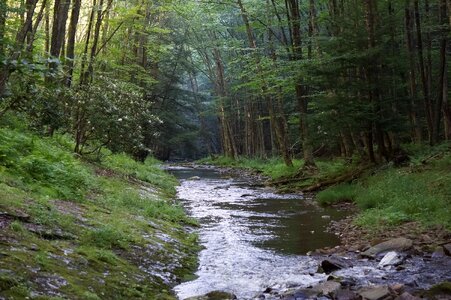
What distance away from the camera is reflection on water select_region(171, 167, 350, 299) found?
22.4 feet

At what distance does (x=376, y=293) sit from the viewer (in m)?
5.68

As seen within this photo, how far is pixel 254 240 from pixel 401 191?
4.62 metres

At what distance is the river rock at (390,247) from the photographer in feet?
26.3

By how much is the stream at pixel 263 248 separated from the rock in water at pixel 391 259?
15 cm

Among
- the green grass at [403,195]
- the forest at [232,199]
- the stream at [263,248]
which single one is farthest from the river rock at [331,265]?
the green grass at [403,195]

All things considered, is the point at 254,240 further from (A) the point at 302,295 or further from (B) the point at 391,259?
(A) the point at 302,295

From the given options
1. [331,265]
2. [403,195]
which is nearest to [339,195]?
[403,195]

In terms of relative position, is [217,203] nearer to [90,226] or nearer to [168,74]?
[90,226]

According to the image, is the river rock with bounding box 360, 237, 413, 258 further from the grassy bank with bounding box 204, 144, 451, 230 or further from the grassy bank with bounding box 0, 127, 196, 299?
the grassy bank with bounding box 0, 127, 196, 299

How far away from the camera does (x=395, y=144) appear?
656 inches

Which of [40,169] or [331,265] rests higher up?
[40,169]

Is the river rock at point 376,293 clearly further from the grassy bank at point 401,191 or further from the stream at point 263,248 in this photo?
the grassy bank at point 401,191

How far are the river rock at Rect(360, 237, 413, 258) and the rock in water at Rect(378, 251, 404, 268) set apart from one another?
337 millimetres

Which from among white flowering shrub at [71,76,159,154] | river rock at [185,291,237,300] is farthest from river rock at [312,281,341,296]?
white flowering shrub at [71,76,159,154]
